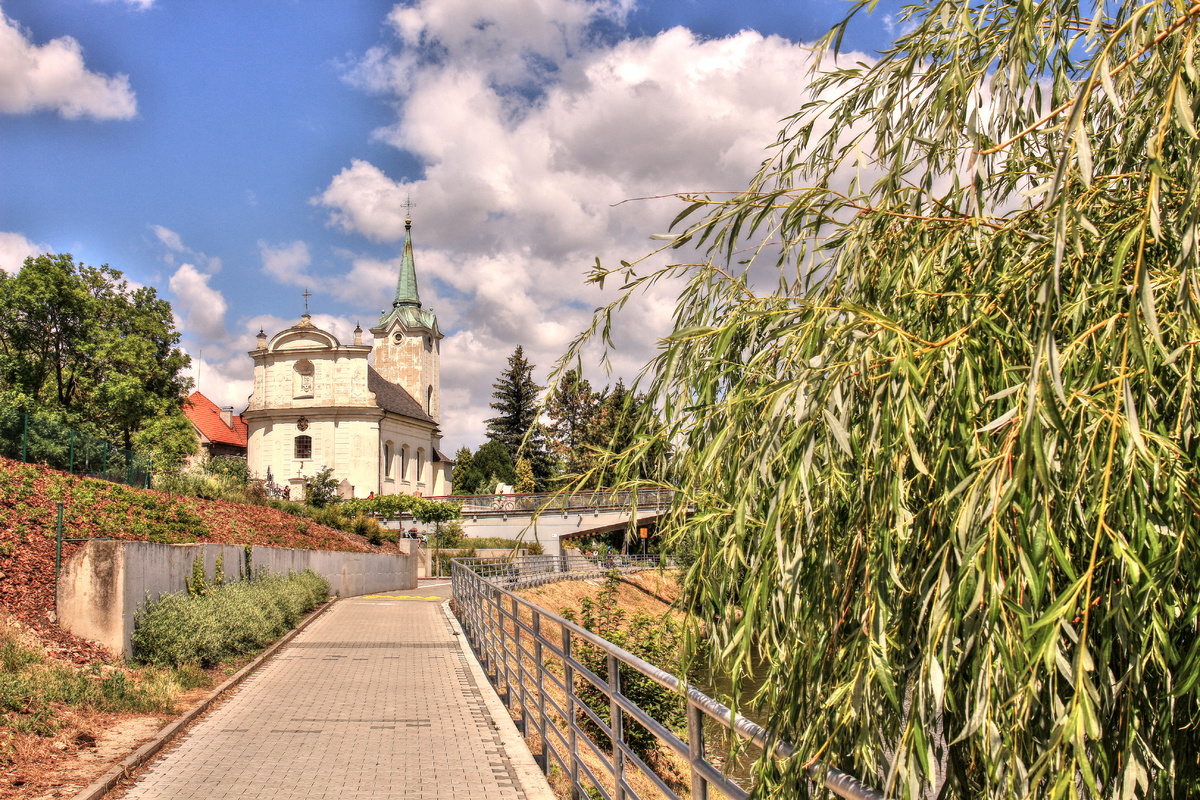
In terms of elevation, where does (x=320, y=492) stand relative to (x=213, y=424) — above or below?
below

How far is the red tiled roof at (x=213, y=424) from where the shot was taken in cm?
7356

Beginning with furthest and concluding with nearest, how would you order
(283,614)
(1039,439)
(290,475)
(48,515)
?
(290,475) → (283,614) → (48,515) → (1039,439)

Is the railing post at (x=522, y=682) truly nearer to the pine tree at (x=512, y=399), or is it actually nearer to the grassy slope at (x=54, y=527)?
the grassy slope at (x=54, y=527)

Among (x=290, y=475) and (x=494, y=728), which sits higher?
(x=290, y=475)

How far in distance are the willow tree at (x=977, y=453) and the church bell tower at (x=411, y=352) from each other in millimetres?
75273

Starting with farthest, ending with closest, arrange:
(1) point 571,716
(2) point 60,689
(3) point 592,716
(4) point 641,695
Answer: (4) point 641,695 → (2) point 60,689 → (1) point 571,716 → (3) point 592,716

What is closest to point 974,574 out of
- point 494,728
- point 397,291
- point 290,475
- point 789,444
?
point 789,444

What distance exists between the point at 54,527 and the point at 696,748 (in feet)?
45.6

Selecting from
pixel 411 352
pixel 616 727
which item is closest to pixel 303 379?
pixel 411 352

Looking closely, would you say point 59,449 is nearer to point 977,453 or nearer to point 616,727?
point 616,727

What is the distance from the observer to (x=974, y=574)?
2223 millimetres

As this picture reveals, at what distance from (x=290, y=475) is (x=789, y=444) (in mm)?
66863

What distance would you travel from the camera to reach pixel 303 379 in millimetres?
67250

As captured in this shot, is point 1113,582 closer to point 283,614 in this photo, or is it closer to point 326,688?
point 326,688
